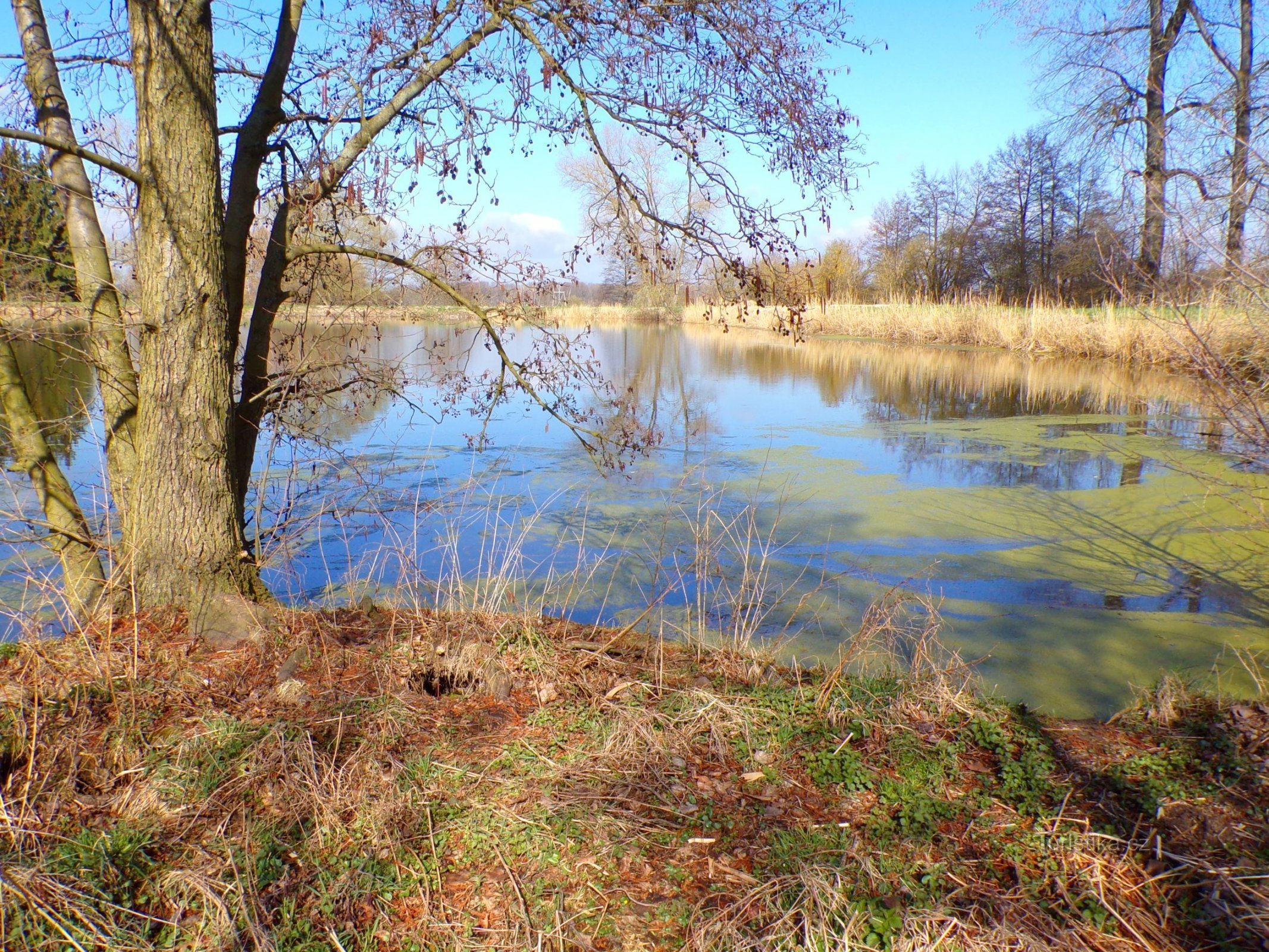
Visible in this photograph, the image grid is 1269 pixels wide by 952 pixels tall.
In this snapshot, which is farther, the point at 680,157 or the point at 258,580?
the point at 680,157

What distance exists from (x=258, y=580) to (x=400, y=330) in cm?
1580

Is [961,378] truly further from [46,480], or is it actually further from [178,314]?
[46,480]

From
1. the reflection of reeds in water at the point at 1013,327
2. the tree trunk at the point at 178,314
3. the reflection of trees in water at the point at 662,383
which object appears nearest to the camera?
the tree trunk at the point at 178,314

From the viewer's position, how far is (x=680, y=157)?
423 centimetres

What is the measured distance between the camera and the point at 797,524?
6.64 meters

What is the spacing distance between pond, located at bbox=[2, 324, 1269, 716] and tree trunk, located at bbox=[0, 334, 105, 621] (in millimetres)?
131

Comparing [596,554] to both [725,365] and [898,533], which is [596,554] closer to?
[898,533]

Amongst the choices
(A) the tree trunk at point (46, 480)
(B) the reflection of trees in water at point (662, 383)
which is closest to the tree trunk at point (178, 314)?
(A) the tree trunk at point (46, 480)

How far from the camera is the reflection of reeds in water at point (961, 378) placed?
13.3 m

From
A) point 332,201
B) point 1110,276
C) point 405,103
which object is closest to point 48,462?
point 332,201

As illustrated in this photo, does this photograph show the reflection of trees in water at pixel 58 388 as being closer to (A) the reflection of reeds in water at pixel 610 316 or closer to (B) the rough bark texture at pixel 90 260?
(B) the rough bark texture at pixel 90 260

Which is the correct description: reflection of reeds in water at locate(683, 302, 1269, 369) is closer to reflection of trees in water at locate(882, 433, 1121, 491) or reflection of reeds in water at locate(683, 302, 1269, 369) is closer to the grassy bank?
reflection of trees in water at locate(882, 433, 1121, 491)

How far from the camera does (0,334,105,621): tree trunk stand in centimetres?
384

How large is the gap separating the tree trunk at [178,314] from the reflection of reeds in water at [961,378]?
1022cm
